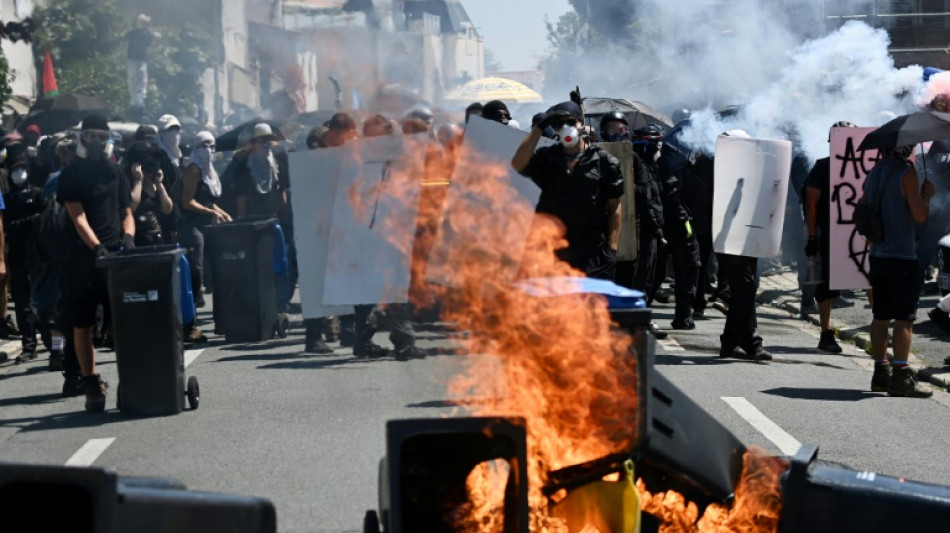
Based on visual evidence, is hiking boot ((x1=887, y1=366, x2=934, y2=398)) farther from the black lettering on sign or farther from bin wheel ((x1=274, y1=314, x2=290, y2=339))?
bin wheel ((x1=274, y1=314, x2=290, y2=339))

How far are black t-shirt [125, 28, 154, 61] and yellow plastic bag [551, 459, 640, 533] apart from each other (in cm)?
4078

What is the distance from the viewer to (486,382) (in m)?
5.74

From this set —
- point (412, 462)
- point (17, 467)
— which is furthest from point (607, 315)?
point (17, 467)

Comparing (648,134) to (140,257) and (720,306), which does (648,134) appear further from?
(140,257)

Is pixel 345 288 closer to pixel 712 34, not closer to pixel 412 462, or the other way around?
pixel 412 462

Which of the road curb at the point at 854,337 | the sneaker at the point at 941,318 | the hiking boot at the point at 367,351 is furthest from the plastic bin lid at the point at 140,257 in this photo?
the sneaker at the point at 941,318

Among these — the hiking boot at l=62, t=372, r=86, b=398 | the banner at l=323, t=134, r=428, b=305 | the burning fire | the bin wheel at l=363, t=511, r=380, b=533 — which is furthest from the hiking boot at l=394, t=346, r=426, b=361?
the bin wheel at l=363, t=511, r=380, b=533

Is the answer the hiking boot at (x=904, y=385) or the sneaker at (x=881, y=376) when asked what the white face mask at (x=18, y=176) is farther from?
the hiking boot at (x=904, y=385)

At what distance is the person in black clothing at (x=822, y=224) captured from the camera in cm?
1292

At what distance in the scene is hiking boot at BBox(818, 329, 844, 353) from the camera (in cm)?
1338

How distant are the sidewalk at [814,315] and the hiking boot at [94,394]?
6.09 m

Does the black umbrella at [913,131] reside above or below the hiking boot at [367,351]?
above

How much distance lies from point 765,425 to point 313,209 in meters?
4.06

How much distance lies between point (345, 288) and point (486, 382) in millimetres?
6654
